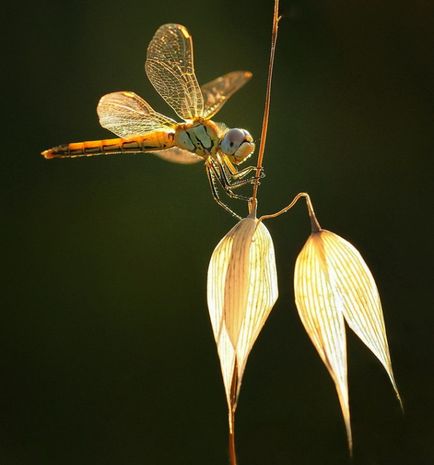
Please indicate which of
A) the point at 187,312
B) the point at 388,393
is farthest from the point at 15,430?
the point at 388,393

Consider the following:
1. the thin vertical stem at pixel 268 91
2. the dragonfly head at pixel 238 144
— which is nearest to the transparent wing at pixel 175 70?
the dragonfly head at pixel 238 144

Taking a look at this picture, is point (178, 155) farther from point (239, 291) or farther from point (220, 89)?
point (239, 291)

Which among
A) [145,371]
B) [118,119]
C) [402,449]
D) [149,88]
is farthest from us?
[149,88]

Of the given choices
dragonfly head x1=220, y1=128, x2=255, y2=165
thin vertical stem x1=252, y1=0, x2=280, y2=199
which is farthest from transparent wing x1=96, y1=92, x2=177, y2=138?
thin vertical stem x1=252, y1=0, x2=280, y2=199

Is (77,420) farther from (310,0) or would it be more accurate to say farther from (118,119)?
(310,0)

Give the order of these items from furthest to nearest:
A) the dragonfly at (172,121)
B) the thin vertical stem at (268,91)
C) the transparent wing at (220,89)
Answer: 1. the dragonfly at (172,121)
2. the transparent wing at (220,89)
3. the thin vertical stem at (268,91)

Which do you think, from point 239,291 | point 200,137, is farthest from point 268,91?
point 200,137

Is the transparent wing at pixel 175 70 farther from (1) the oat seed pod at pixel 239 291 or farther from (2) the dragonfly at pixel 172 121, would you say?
(1) the oat seed pod at pixel 239 291
